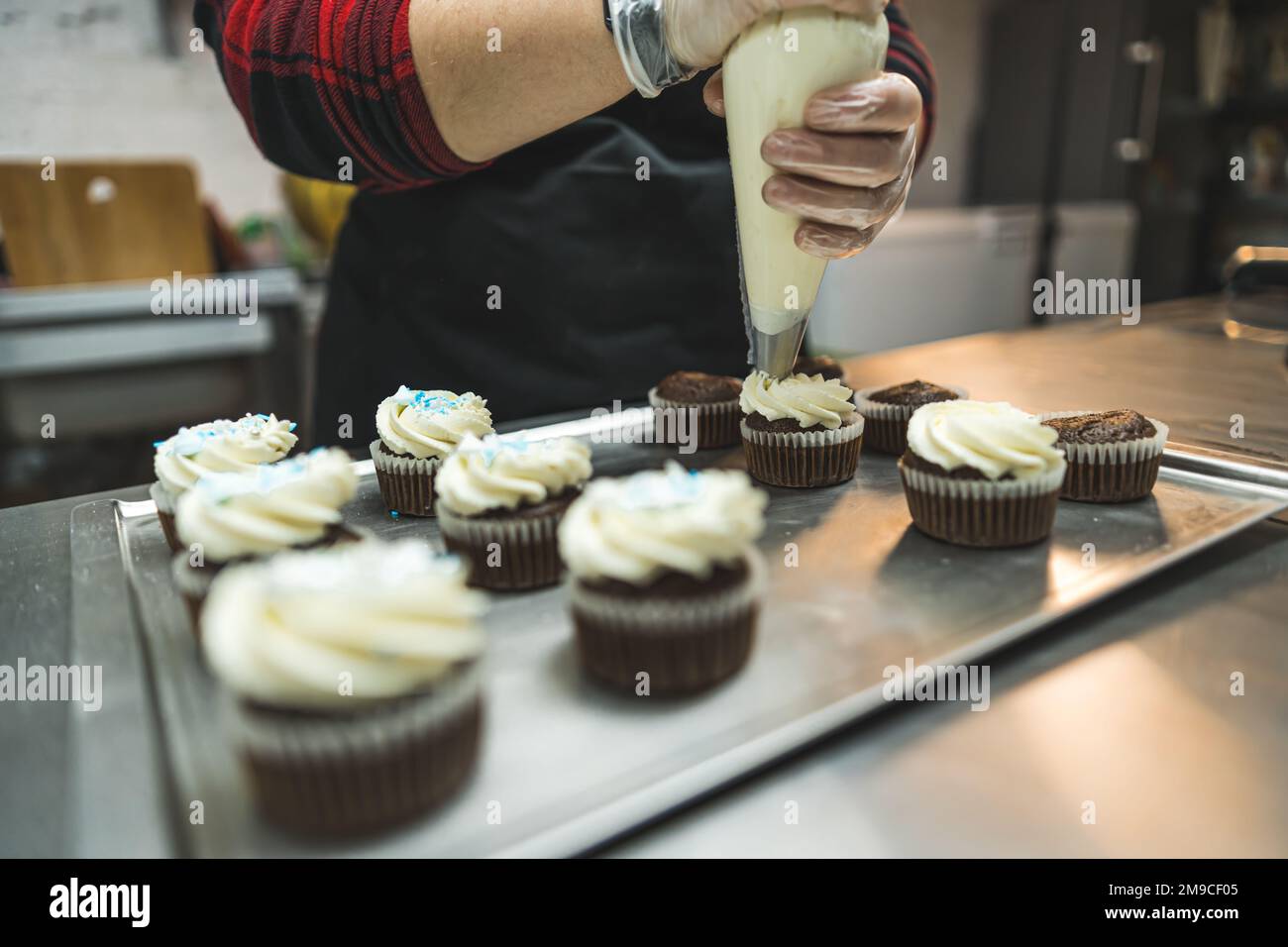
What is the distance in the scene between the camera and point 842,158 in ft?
4.25

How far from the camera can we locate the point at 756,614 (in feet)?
3.70

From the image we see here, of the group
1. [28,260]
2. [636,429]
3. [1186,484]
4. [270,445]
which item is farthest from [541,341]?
[28,260]

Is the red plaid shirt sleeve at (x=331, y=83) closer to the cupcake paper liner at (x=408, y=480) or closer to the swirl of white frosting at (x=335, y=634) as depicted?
the cupcake paper liner at (x=408, y=480)

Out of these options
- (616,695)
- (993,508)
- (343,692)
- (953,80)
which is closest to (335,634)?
(343,692)

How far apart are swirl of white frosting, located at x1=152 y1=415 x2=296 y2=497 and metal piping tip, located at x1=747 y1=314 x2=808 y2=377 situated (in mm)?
833

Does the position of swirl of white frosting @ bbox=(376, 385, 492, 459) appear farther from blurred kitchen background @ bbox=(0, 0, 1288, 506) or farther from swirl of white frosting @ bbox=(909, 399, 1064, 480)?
blurred kitchen background @ bbox=(0, 0, 1288, 506)

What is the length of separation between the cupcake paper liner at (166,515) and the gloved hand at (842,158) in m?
1.04

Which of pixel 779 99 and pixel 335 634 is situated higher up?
pixel 779 99

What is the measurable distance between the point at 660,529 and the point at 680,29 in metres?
0.75

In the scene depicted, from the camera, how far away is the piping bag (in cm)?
121

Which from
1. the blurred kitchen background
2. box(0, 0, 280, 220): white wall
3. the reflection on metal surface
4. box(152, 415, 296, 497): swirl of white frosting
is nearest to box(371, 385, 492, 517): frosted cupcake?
box(152, 415, 296, 497): swirl of white frosting

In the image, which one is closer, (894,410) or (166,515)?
(166,515)

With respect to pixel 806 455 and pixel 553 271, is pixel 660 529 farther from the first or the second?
pixel 553 271

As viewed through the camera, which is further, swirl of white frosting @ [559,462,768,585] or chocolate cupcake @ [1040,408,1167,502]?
chocolate cupcake @ [1040,408,1167,502]
